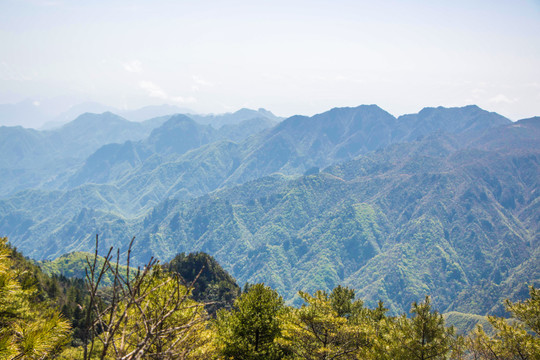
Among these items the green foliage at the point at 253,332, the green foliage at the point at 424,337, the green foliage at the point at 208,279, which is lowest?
the green foliage at the point at 208,279

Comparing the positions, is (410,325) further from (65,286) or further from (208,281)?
(65,286)

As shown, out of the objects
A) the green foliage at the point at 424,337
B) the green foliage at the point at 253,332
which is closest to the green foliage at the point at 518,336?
the green foliage at the point at 424,337

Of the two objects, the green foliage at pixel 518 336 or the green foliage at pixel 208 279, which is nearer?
the green foliage at pixel 518 336

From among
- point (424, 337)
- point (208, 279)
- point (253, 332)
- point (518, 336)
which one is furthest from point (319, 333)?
point (208, 279)

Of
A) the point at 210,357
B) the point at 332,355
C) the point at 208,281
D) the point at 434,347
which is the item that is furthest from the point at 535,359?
the point at 208,281

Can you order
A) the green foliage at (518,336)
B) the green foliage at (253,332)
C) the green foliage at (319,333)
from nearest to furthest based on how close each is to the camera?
the green foliage at (518,336) < the green foliage at (319,333) < the green foliage at (253,332)

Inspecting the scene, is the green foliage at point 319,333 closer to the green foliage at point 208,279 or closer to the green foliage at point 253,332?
the green foliage at point 253,332

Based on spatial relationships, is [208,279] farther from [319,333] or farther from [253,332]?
[319,333]

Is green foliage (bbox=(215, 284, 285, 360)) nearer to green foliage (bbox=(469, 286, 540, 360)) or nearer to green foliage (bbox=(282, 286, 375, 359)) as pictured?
green foliage (bbox=(282, 286, 375, 359))

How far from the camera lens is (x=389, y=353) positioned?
24234 millimetres

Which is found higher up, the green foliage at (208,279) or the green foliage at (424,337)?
the green foliage at (424,337)

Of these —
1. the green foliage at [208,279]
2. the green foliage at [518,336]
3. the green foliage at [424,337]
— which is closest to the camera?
the green foliage at [518,336]

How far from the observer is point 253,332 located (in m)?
28.9

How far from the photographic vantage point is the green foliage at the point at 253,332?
1090 inches
